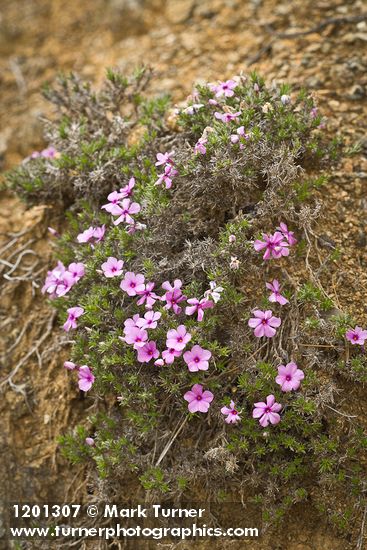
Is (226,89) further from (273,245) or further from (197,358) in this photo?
(197,358)

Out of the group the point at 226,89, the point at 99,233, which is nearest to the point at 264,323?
the point at 99,233

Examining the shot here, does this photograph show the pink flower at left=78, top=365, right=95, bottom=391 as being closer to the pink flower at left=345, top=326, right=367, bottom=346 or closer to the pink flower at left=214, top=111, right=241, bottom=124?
the pink flower at left=345, top=326, right=367, bottom=346

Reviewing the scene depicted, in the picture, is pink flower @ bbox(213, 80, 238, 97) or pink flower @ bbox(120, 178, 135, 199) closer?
pink flower @ bbox(120, 178, 135, 199)

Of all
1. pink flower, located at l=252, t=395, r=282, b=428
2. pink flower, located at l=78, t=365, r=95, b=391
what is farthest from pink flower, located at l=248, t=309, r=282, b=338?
pink flower, located at l=78, t=365, r=95, b=391

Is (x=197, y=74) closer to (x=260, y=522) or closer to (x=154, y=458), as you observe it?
(x=154, y=458)

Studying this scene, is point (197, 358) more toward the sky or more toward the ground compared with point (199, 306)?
more toward the ground
